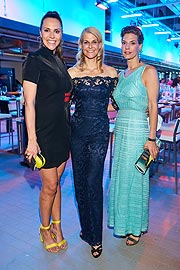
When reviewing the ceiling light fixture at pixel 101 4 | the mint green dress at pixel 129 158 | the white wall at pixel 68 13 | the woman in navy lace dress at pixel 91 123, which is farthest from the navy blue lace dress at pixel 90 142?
the ceiling light fixture at pixel 101 4

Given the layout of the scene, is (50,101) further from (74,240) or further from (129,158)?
(74,240)

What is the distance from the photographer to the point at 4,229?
2266 millimetres

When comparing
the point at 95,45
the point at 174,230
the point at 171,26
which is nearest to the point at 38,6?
the point at 95,45

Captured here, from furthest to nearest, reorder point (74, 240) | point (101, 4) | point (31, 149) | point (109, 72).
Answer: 1. point (101, 4)
2. point (74, 240)
3. point (109, 72)
4. point (31, 149)

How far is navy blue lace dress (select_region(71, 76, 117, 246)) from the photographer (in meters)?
1.76

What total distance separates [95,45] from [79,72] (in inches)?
8.0

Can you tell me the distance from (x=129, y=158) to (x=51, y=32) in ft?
3.20

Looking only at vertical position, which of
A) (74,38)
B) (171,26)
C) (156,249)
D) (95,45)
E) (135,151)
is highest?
(171,26)

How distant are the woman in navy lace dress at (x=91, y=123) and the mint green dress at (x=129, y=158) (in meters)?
0.13

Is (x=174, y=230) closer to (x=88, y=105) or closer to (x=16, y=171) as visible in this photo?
(x=88, y=105)

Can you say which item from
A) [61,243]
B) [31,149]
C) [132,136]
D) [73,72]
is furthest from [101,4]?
[61,243]

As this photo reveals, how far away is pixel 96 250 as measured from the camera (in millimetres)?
1905

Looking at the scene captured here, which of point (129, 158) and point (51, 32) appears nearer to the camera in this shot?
point (51, 32)

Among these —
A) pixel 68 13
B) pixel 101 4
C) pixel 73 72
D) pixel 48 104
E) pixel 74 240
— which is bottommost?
pixel 74 240
